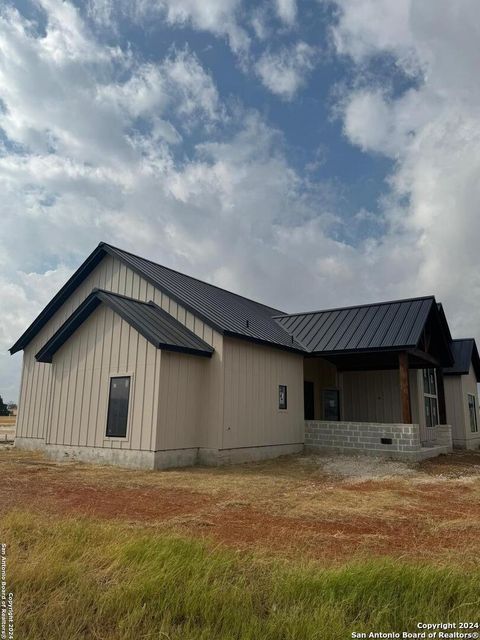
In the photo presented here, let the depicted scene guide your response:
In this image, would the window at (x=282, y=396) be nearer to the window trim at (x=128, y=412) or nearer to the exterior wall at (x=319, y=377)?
the exterior wall at (x=319, y=377)

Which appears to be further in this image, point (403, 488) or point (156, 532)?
point (403, 488)

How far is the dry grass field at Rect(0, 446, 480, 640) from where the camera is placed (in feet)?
11.0

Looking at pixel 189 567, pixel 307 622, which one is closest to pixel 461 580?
pixel 307 622

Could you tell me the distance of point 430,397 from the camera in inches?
790

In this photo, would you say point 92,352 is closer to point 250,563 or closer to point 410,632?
point 250,563

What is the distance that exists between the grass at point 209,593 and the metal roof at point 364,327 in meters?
10.7

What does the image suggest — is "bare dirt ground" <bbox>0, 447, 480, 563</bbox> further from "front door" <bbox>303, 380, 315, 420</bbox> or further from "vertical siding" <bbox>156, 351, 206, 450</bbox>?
"front door" <bbox>303, 380, 315, 420</bbox>

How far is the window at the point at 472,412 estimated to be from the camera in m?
21.7

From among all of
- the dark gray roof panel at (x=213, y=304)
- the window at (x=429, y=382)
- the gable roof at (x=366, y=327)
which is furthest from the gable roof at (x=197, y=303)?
the window at (x=429, y=382)

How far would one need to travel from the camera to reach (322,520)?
661 centimetres

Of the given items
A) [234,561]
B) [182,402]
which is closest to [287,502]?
[234,561]

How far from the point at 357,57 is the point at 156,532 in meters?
12.6

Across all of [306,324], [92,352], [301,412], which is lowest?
[301,412]

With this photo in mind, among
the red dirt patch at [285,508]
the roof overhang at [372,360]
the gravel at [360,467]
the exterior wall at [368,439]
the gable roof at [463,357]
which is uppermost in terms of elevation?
the gable roof at [463,357]
